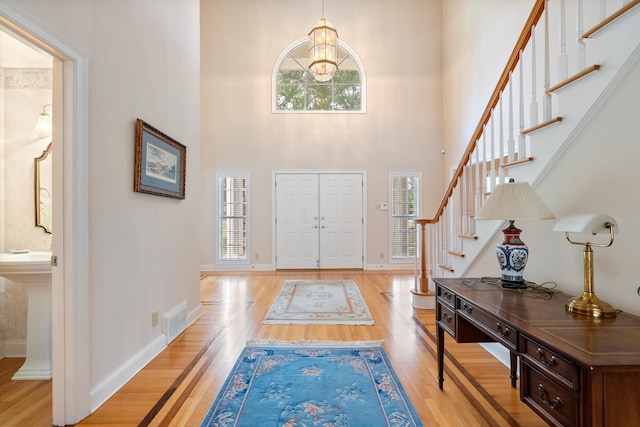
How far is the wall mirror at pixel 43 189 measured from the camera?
2.70 meters

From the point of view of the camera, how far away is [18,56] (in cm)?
256

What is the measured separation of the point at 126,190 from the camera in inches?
90.4

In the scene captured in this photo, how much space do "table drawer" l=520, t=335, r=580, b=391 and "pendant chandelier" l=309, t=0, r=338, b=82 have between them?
4826mm

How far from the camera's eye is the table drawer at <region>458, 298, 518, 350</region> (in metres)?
1.41

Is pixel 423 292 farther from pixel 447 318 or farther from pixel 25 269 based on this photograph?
pixel 25 269

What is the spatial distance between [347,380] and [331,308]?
5.68ft

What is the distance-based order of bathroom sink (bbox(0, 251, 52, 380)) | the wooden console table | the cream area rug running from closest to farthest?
1. the wooden console table
2. bathroom sink (bbox(0, 251, 52, 380))
3. the cream area rug

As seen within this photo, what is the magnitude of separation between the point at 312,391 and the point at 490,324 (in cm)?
120

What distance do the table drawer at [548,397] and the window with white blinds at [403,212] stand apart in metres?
5.40

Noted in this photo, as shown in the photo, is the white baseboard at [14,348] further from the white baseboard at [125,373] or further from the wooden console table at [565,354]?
the wooden console table at [565,354]

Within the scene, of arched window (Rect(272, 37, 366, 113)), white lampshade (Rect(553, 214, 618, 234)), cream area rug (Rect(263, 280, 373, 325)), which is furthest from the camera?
arched window (Rect(272, 37, 366, 113))

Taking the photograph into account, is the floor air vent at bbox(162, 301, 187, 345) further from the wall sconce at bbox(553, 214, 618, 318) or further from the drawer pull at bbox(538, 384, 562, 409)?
the wall sconce at bbox(553, 214, 618, 318)

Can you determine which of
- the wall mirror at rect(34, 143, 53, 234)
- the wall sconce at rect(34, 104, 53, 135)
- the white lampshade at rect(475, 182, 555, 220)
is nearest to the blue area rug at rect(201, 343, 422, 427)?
the white lampshade at rect(475, 182, 555, 220)

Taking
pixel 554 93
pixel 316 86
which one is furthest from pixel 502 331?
pixel 316 86
